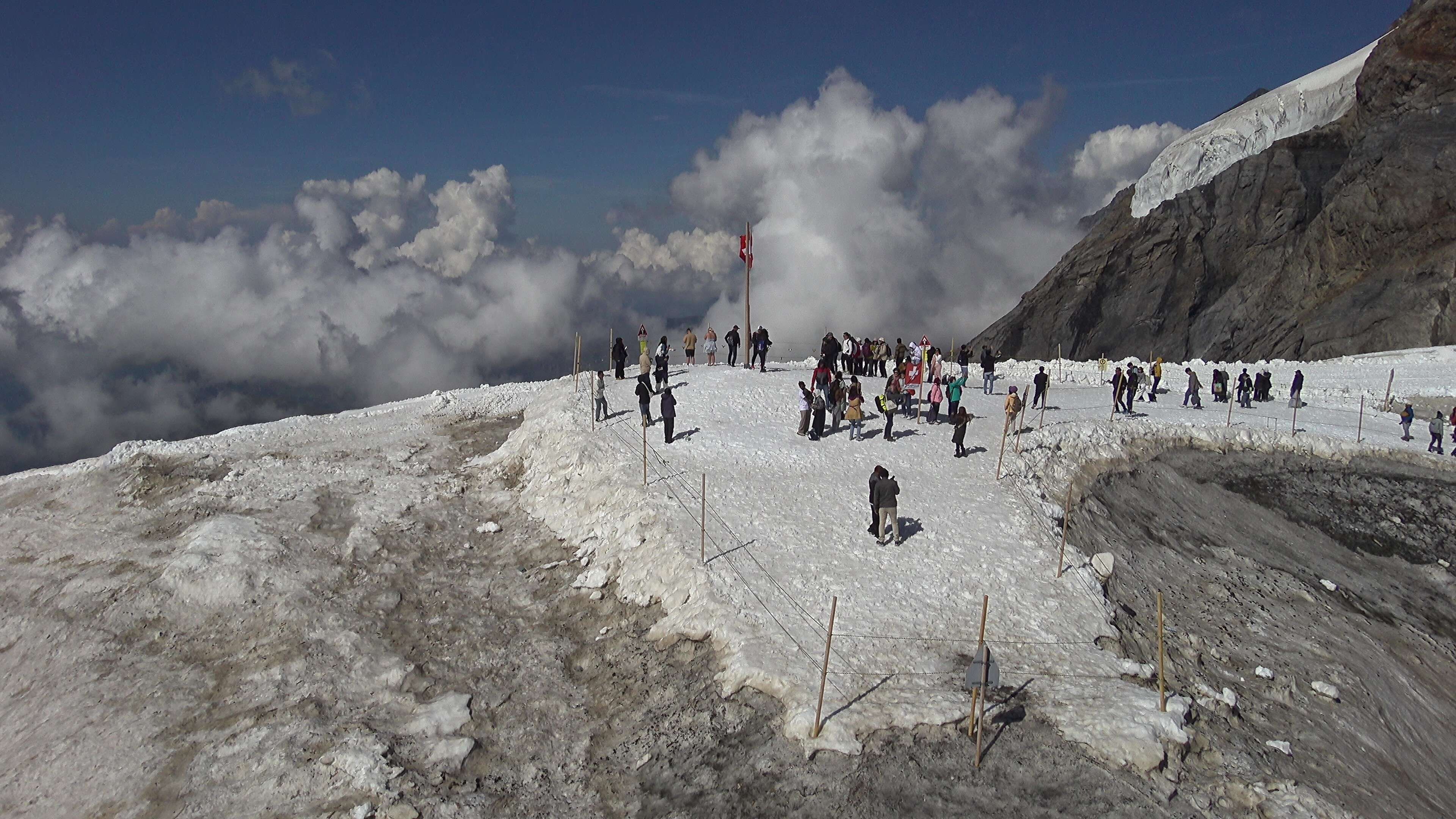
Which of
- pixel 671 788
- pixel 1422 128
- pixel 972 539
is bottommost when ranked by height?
pixel 671 788

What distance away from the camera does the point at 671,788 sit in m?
11.4

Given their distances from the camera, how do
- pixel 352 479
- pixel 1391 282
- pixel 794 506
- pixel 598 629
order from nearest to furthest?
pixel 598 629
pixel 794 506
pixel 352 479
pixel 1391 282

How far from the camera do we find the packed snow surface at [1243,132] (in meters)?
90.3

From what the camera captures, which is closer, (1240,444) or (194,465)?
(194,465)

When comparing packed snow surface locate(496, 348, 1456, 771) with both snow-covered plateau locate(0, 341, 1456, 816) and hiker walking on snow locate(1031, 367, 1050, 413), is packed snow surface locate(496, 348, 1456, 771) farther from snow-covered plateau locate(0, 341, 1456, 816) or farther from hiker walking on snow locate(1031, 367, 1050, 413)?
hiker walking on snow locate(1031, 367, 1050, 413)

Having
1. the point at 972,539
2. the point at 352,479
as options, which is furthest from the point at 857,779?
the point at 352,479

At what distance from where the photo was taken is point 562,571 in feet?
61.6

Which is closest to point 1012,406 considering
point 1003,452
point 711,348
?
point 1003,452

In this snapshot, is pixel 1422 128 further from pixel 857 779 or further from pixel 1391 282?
pixel 857 779

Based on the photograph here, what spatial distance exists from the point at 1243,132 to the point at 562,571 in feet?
360

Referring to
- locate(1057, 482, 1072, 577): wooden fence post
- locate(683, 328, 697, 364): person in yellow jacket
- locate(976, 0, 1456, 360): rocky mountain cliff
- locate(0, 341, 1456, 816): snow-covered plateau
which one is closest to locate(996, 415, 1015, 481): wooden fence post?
locate(0, 341, 1456, 816): snow-covered plateau

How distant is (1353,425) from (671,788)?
32.8 meters

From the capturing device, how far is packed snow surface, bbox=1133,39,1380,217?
296ft

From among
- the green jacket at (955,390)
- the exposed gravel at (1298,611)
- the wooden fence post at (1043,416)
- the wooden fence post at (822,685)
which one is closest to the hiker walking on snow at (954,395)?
the green jacket at (955,390)
